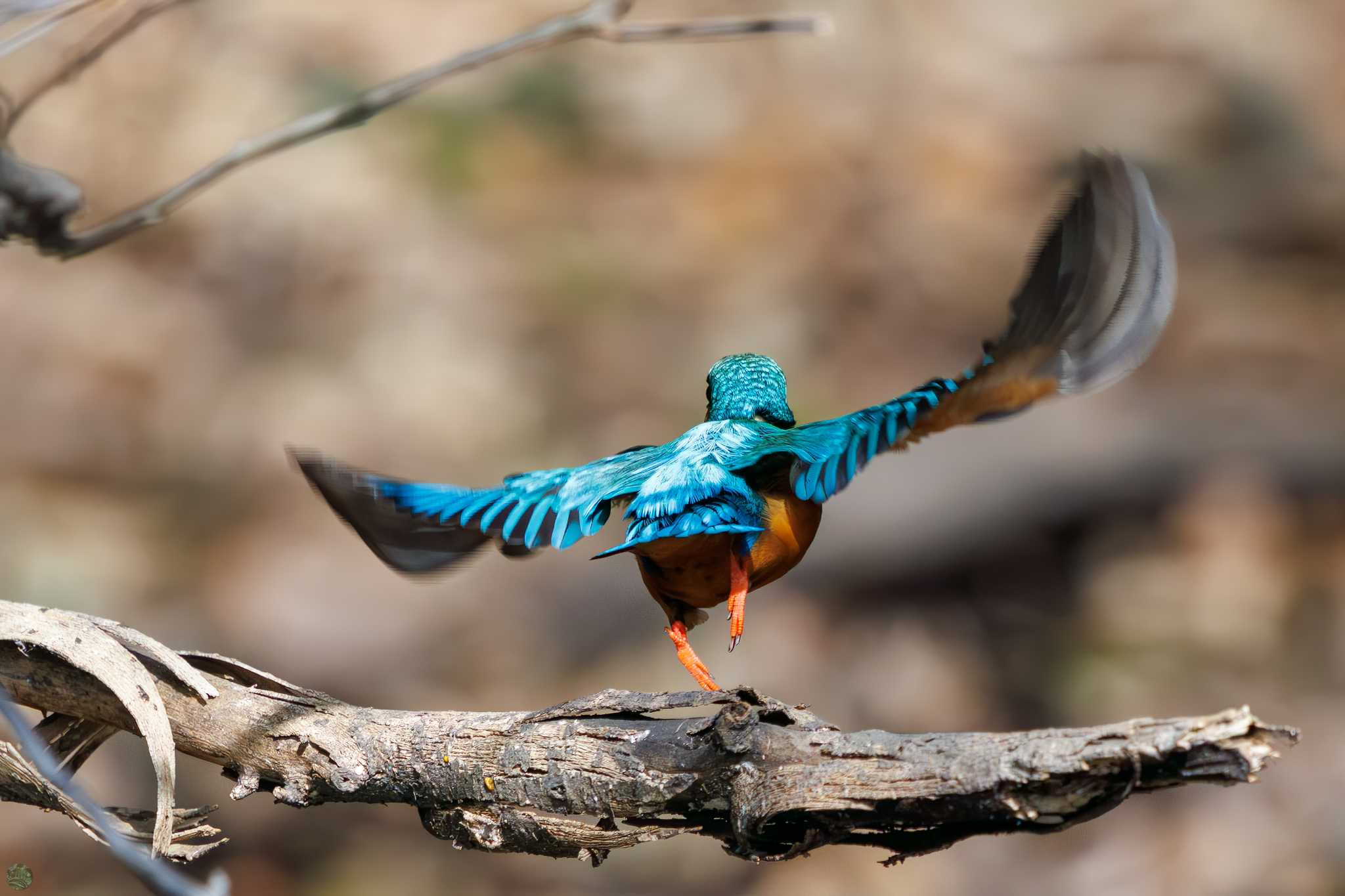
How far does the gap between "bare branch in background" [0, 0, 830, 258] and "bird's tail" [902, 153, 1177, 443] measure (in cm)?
86

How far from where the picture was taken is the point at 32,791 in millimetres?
2855

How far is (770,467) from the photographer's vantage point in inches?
126

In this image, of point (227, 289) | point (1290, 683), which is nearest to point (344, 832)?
point (227, 289)

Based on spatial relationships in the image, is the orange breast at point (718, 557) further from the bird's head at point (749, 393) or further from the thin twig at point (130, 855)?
the thin twig at point (130, 855)

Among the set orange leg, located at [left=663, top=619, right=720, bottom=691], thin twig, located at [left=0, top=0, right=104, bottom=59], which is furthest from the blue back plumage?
thin twig, located at [left=0, top=0, right=104, bottom=59]

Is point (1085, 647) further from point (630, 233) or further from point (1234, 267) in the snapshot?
point (630, 233)

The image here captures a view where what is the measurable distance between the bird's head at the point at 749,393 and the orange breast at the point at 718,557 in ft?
1.63

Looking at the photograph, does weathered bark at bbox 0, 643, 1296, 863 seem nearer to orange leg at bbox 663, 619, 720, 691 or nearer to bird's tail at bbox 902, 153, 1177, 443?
orange leg at bbox 663, 619, 720, 691

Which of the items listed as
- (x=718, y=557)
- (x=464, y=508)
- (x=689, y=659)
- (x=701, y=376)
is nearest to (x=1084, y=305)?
(x=718, y=557)

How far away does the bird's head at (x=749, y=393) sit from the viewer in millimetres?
3738

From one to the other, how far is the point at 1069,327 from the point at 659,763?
1.43 metres

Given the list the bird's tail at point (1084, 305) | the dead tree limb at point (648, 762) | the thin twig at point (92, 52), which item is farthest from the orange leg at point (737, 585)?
the thin twig at point (92, 52)

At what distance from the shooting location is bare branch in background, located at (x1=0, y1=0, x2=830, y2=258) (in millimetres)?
2359

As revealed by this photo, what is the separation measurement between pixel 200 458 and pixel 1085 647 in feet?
21.9
